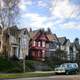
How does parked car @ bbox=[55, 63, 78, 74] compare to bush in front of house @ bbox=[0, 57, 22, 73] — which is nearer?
parked car @ bbox=[55, 63, 78, 74]

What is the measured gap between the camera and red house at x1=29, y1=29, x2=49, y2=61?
82.8 metres

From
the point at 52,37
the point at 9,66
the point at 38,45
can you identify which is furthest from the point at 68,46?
the point at 9,66

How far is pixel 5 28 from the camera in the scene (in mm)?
64875

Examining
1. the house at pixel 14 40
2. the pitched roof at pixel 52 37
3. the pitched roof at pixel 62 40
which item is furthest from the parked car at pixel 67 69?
the pitched roof at pixel 62 40

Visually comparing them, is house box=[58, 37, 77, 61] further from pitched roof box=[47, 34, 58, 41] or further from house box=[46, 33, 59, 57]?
pitched roof box=[47, 34, 58, 41]

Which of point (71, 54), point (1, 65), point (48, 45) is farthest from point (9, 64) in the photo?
point (71, 54)

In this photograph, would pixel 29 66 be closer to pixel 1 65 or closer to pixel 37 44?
pixel 1 65

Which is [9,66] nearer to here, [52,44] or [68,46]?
[52,44]

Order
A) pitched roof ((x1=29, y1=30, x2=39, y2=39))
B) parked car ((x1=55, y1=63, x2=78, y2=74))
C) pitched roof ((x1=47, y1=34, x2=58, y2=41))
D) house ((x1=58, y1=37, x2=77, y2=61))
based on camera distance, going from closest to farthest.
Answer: parked car ((x1=55, y1=63, x2=78, y2=74)), pitched roof ((x1=29, y1=30, x2=39, y2=39)), pitched roof ((x1=47, y1=34, x2=58, y2=41)), house ((x1=58, y1=37, x2=77, y2=61))

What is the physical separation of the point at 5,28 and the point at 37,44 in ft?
68.9

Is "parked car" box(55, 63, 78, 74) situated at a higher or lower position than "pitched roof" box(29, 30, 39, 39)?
lower

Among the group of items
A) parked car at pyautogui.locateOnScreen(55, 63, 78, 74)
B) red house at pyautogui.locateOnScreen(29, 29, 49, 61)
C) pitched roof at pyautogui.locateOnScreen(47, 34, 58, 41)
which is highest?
pitched roof at pyautogui.locateOnScreen(47, 34, 58, 41)

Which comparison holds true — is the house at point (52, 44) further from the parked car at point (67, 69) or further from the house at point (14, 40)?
the parked car at point (67, 69)

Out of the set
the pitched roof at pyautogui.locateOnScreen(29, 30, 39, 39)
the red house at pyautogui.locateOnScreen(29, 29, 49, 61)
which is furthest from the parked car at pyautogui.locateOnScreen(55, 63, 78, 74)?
the pitched roof at pyautogui.locateOnScreen(29, 30, 39, 39)
